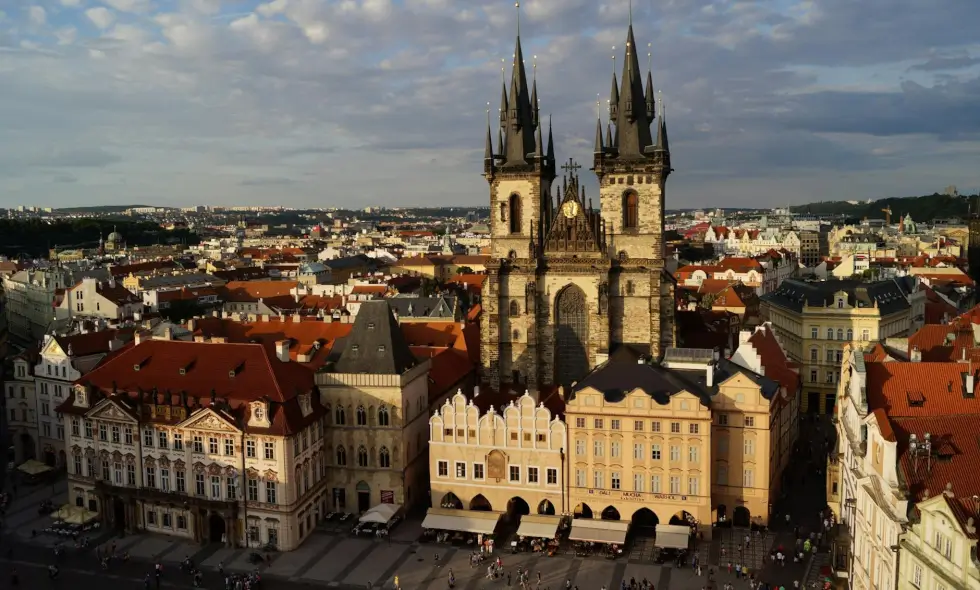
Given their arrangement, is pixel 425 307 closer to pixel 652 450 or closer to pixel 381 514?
pixel 381 514

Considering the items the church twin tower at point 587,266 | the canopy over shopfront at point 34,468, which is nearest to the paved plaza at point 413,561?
the canopy over shopfront at point 34,468

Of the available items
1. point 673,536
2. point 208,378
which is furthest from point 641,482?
point 208,378

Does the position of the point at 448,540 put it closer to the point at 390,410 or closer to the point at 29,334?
the point at 390,410

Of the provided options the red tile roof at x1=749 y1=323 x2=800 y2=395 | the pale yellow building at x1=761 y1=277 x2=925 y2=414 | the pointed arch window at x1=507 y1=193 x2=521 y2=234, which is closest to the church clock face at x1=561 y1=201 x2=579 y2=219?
the pointed arch window at x1=507 y1=193 x2=521 y2=234

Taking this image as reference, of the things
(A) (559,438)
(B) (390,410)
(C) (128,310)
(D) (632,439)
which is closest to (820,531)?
(D) (632,439)

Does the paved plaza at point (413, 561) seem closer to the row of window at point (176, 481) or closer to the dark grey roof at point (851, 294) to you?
the row of window at point (176, 481)

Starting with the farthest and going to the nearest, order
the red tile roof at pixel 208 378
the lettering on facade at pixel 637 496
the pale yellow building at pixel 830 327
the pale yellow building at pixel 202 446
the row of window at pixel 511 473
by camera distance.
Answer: the pale yellow building at pixel 830 327 → the row of window at pixel 511 473 → the red tile roof at pixel 208 378 → the pale yellow building at pixel 202 446 → the lettering on facade at pixel 637 496

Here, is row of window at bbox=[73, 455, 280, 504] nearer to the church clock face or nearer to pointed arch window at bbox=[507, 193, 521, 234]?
pointed arch window at bbox=[507, 193, 521, 234]
